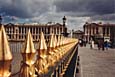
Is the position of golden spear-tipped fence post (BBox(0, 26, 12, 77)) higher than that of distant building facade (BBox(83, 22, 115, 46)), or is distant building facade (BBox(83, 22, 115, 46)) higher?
golden spear-tipped fence post (BBox(0, 26, 12, 77))

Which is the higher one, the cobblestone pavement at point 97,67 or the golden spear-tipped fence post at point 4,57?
the golden spear-tipped fence post at point 4,57

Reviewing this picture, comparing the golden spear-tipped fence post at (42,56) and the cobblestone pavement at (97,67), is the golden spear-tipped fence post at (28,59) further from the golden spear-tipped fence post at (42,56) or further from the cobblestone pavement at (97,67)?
the cobblestone pavement at (97,67)

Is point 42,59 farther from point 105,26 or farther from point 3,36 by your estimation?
point 105,26

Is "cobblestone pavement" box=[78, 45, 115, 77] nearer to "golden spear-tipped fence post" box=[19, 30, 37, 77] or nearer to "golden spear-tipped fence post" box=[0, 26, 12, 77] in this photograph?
"golden spear-tipped fence post" box=[19, 30, 37, 77]

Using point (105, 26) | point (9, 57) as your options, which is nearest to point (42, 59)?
point (9, 57)

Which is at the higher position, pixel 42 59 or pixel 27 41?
pixel 27 41

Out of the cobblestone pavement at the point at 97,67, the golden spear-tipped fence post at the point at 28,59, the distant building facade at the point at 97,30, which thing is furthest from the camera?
the distant building facade at the point at 97,30

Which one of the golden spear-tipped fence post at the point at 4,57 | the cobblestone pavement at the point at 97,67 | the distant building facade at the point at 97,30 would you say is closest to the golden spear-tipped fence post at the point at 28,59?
the golden spear-tipped fence post at the point at 4,57

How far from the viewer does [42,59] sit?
1917 mm

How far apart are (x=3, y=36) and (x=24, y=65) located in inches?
11.0

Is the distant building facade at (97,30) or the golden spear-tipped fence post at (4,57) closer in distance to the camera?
the golden spear-tipped fence post at (4,57)

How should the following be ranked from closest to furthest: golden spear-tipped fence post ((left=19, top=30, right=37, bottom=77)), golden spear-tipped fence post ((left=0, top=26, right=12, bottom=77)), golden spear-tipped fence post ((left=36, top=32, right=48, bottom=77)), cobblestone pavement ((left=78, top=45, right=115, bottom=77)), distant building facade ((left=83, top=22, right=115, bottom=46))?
golden spear-tipped fence post ((left=0, top=26, right=12, bottom=77)) < golden spear-tipped fence post ((left=19, top=30, right=37, bottom=77)) < golden spear-tipped fence post ((left=36, top=32, right=48, bottom=77)) < cobblestone pavement ((left=78, top=45, right=115, bottom=77)) < distant building facade ((left=83, top=22, right=115, bottom=46))

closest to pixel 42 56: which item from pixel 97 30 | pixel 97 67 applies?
pixel 97 67

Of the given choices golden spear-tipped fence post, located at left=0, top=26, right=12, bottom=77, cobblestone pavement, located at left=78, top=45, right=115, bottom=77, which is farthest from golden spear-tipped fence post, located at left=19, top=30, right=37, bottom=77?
cobblestone pavement, located at left=78, top=45, right=115, bottom=77
